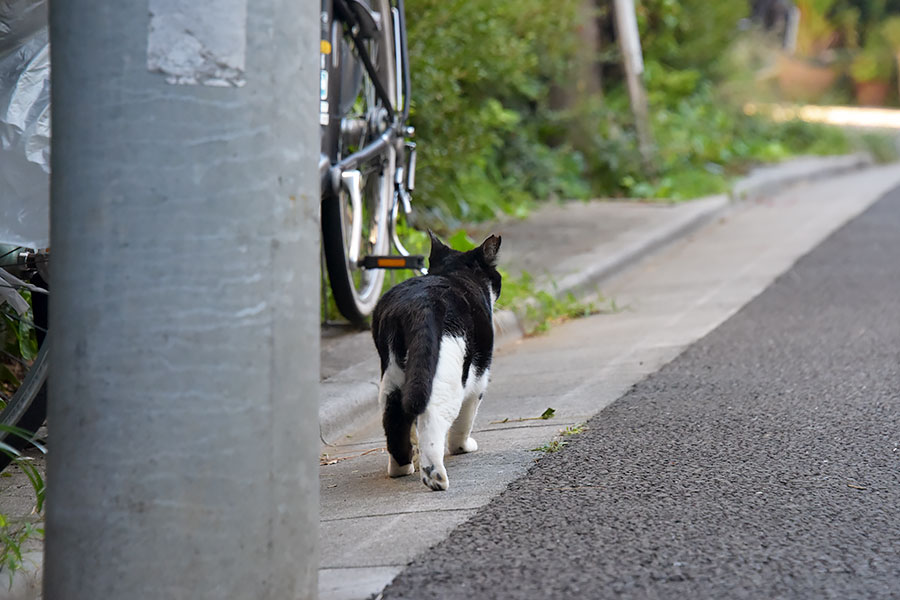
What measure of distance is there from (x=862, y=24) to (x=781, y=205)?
21.8m

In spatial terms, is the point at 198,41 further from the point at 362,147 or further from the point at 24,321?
the point at 362,147

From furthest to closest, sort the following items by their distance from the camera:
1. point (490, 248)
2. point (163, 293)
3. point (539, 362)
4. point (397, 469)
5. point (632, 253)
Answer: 1. point (632, 253)
2. point (539, 362)
3. point (490, 248)
4. point (397, 469)
5. point (163, 293)

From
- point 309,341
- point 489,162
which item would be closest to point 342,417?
point 309,341

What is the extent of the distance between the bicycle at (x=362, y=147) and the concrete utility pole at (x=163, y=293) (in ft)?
7.99

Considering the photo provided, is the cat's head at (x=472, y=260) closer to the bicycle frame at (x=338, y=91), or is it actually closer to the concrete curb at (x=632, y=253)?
the concrete curb at (x=632, y=253)

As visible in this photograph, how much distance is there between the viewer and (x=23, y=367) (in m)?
3.75

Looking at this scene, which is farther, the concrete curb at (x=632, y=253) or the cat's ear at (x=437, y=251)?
the concrete curb at (x=632, y=253)

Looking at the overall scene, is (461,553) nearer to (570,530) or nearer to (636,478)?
(570,530)

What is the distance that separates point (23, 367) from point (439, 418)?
147 centimetres

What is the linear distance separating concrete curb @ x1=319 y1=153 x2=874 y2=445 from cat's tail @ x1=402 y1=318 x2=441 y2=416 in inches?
36.0

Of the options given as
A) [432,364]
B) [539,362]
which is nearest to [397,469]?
[432,364]

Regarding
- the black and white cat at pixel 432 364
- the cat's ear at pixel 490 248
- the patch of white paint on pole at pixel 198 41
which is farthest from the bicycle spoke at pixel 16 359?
the patch of white paint on pole at pixel 198 41

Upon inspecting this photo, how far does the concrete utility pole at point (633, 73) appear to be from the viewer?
11.0 metres

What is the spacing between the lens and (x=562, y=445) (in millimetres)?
3672
